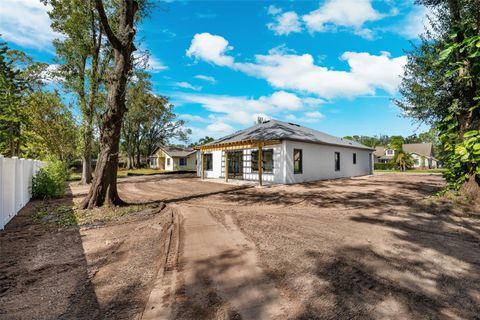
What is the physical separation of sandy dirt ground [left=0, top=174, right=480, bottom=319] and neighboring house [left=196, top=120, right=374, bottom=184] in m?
8.81

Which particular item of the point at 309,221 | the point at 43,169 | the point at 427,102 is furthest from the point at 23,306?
the point at 427,102

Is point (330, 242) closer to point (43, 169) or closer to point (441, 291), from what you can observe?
point (441, 291)

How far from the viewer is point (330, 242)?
4.44 m

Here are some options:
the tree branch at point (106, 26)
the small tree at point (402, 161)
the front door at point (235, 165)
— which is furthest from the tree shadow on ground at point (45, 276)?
the small tree at point (402, 161)

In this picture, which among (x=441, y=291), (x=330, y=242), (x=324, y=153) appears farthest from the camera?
(x=324, y=153)

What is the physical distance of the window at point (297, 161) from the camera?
50.8ft

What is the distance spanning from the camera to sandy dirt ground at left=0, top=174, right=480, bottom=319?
8.32ft

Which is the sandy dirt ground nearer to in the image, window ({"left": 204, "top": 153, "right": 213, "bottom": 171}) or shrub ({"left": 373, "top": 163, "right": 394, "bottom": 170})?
window ({"left": 204, "top": 153, "right": 213, "bottom": 171})

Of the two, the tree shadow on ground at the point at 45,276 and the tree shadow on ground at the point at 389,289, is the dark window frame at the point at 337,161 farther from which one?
the tree shadow on ground at the point at 45,276

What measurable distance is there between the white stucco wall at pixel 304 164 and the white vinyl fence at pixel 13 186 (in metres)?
11.5

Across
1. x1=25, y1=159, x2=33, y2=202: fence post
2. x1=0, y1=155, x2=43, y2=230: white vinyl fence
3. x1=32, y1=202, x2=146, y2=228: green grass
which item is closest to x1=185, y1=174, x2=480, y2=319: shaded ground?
x1=32, y1=202, x2=146, y2=228: green grass

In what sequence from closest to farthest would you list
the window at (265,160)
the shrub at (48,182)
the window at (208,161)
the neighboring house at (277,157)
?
the shrub at (48,182) < the neighboring house at (277,157) < the window at (265,160) < the window at (208,161)

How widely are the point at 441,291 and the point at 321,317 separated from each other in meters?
1.64

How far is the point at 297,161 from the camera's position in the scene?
15.8 m
